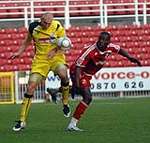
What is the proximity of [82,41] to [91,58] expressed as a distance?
18812mm

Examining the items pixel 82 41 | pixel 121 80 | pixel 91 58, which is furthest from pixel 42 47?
pixel 82 41

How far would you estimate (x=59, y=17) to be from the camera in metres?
33.1

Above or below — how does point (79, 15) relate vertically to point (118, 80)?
above

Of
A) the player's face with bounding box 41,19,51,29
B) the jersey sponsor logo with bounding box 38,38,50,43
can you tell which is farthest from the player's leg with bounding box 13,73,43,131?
the player's face with bounding box 41,19,51,29

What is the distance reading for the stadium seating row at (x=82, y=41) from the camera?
99.9 feet

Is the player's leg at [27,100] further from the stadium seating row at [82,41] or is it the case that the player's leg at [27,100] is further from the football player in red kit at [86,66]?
the stadium seating row at [82,41]

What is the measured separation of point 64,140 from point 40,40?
2.88 meters

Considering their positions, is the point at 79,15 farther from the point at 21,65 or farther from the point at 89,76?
the point at 89,76

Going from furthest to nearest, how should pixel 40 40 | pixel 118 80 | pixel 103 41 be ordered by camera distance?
pixel 118 80 → pixel 40 40 → pixel 103 41

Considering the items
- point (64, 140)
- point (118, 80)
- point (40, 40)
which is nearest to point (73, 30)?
point (118, 80)

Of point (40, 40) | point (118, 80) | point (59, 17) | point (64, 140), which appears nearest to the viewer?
point (64, 140)

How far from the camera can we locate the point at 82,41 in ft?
102

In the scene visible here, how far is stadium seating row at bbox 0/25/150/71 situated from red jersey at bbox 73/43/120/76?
17714mm

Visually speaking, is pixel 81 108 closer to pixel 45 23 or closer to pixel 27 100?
pixel 27 100
